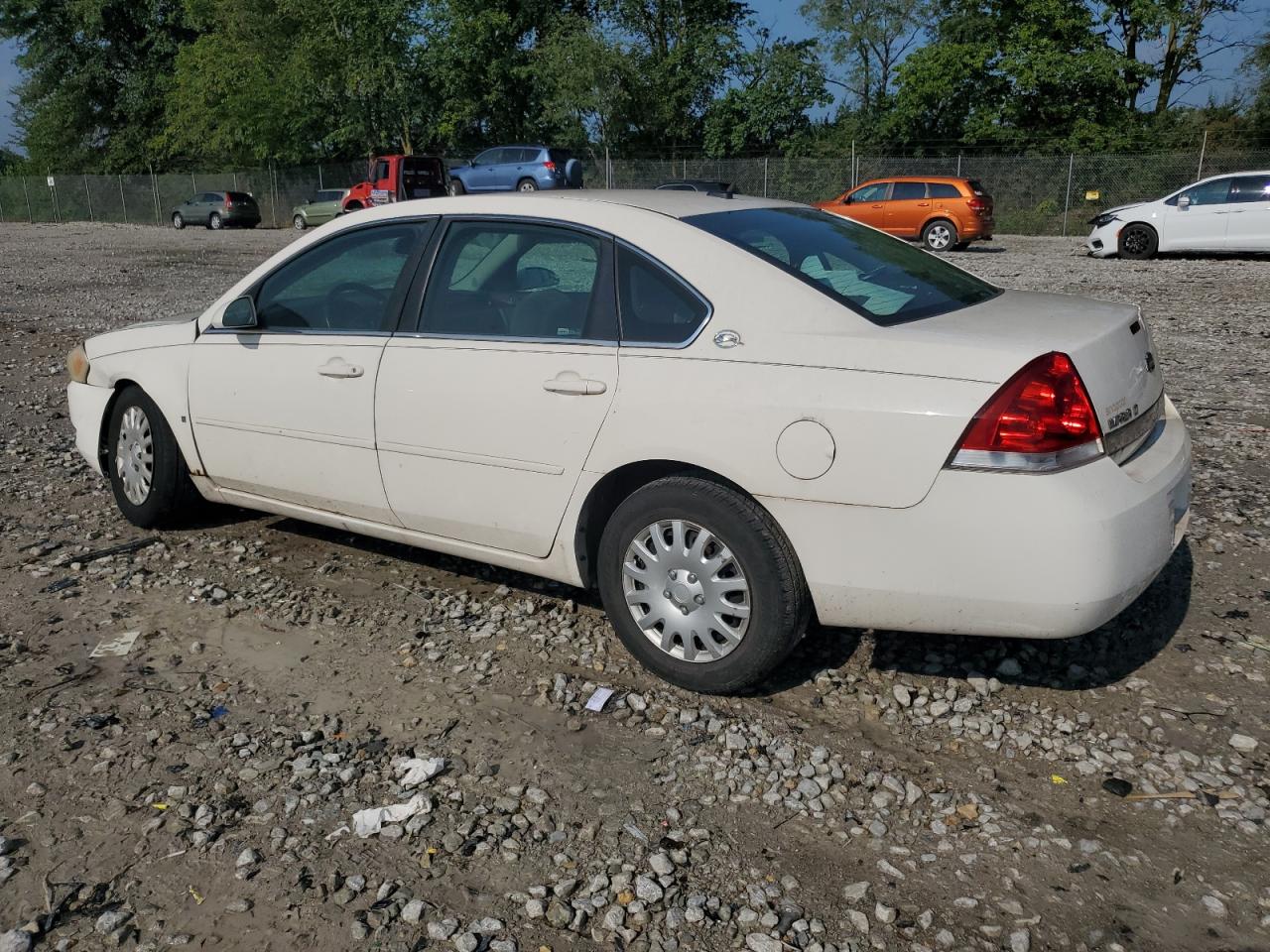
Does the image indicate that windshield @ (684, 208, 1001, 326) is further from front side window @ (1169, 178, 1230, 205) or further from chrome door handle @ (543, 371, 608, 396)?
front side window @ (1169, 178, 1230, 205)

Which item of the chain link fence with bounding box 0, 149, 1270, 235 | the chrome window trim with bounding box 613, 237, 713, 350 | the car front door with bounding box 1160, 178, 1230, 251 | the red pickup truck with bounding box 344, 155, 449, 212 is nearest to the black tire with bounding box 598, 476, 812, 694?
the chrome window trim with bounding box 613, 237, 713, 350

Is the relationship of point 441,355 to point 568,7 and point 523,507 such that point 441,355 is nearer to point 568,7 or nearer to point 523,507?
point 523,507

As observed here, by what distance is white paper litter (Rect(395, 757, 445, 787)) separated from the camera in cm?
313

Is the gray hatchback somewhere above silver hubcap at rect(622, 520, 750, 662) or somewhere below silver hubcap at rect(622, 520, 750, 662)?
above

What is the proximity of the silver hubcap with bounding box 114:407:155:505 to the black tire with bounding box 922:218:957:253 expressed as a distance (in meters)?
20.5

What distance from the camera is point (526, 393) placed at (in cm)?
370

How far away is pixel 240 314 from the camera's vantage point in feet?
15.0

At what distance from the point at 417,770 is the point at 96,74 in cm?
6056

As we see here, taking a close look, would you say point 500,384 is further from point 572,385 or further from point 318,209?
point 318,209

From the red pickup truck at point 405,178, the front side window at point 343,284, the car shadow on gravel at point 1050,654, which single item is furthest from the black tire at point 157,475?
the red pickup truck at point 405,178

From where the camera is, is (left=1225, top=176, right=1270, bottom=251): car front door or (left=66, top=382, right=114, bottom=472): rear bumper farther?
(left=1225, top=176, right=1270, bottom=251): car front door

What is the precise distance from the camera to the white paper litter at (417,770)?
313cm

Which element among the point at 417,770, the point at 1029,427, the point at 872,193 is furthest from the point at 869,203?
the point at 417,770

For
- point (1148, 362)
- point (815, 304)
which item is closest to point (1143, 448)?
point (1148, 362)
